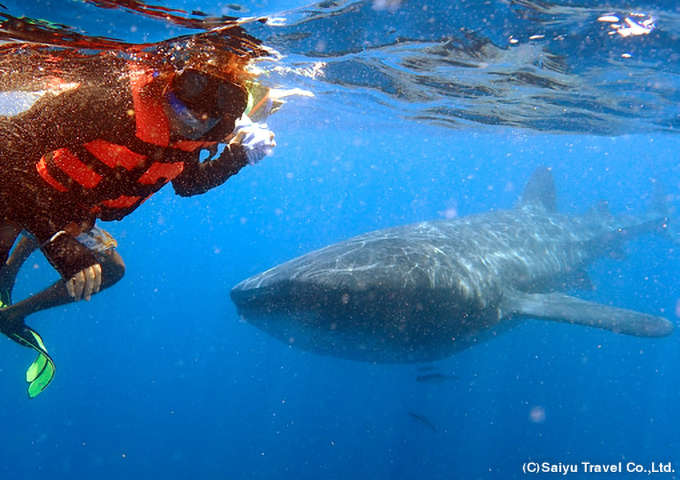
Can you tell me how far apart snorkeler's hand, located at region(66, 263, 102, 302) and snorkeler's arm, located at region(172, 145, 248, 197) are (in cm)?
120

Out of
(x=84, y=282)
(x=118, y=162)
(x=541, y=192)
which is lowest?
(x=541, y=192)

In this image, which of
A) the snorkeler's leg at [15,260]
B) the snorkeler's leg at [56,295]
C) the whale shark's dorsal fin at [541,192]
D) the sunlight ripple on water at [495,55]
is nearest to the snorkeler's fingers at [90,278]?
the snorkeler's leg at [56,295]

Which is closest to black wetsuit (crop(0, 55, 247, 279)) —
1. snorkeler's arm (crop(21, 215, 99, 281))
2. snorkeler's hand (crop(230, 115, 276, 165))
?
snorkeler's arm (crop(21, 215, 99, 281))

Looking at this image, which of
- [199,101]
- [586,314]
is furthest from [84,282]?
[586,314]

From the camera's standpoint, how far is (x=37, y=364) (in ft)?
16.8

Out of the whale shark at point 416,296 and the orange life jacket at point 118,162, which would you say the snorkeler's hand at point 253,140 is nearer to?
the orange life jacket at point 118,162

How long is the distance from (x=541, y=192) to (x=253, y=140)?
1370 centimetres

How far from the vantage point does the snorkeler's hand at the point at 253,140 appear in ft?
12.5

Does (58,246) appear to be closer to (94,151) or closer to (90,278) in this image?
(90,278)

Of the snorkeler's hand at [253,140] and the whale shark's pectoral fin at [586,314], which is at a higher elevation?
the snorkeler's hand at [253,140]

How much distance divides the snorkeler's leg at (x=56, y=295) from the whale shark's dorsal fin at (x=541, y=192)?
13523 millimetres

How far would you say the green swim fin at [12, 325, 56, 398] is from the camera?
187 inches

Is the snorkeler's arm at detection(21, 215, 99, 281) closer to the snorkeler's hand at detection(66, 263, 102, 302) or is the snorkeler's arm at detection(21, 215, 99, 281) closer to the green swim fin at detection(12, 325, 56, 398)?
the snorkeler's hand at detection(66, 263, 102, 302)

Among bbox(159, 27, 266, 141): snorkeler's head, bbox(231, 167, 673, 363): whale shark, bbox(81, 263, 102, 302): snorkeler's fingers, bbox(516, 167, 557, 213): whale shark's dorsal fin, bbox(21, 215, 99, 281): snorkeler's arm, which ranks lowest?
bbox(516, 167, 557, 213): whale shark's dorsal fin
